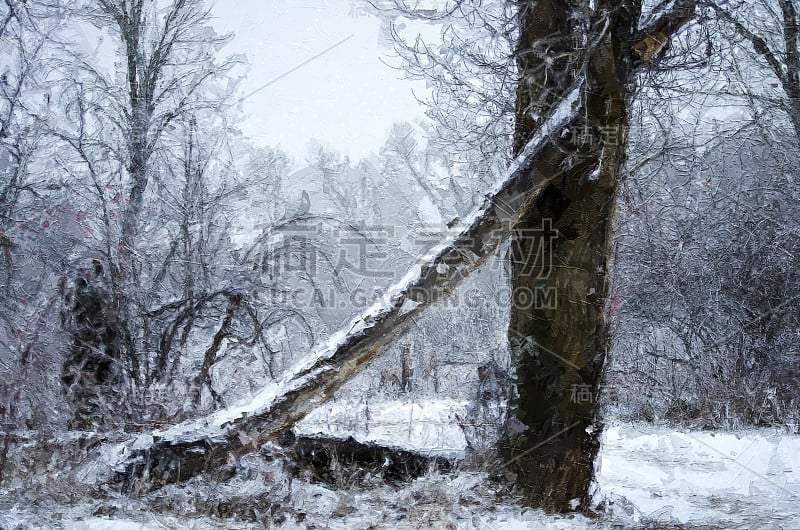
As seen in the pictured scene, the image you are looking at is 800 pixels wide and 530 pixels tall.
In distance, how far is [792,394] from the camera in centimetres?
834

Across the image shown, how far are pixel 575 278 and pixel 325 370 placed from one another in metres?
1.86

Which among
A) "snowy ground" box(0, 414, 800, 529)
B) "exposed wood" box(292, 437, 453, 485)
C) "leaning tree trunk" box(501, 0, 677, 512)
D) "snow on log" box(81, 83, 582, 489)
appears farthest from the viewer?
"exposed wood" box(292, 437, 453, 485)

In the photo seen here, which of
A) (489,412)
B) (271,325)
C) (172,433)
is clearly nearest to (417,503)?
(172,433)

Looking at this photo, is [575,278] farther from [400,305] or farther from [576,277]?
[400,305]

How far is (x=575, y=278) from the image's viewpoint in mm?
4344

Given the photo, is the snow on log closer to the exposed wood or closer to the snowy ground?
the snowy ground

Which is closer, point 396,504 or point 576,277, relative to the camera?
point 396,504

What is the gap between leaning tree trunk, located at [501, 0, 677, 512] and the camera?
4289 mm

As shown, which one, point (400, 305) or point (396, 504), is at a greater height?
point (400, 305)

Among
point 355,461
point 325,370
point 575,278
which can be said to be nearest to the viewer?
point 325,370

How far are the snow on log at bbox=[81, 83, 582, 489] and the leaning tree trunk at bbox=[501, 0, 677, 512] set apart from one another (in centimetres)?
24

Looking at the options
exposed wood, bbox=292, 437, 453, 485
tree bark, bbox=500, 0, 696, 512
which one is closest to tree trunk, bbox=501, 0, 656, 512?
tree bark, bbox=500, 0, 696, 512

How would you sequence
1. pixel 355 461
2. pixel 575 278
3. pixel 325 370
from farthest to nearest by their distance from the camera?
pixel 355 461 → pixel 575 278 → pixel 325 370

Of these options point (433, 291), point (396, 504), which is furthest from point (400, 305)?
point (396, 504)
